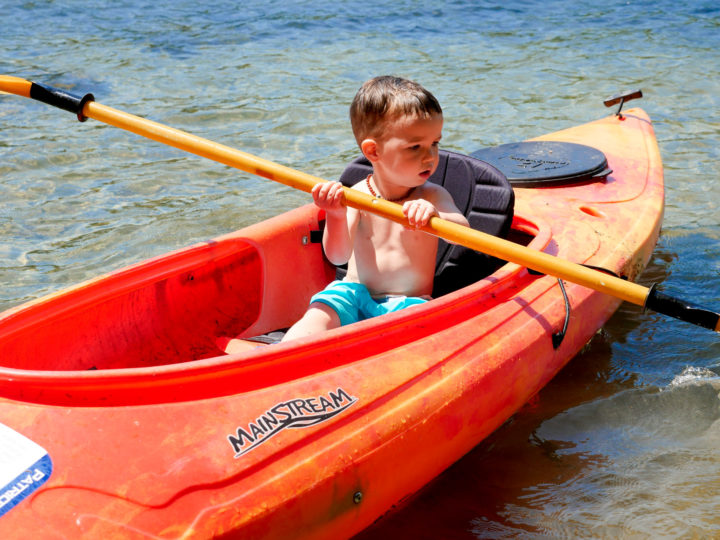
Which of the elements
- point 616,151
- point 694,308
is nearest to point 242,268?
point 694,308

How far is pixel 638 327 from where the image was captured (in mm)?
3352

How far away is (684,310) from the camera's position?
2.07 m

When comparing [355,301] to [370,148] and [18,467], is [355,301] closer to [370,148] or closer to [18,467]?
[370,148]

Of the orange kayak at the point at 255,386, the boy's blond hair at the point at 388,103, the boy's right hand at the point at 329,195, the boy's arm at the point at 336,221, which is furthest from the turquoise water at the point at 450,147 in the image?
the boy's blond hair at the point at 388,103

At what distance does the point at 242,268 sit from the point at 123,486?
125 cm

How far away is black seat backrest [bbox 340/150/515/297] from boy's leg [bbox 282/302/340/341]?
18.8 inches

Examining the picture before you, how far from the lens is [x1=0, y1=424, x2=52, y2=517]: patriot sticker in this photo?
1.58 m

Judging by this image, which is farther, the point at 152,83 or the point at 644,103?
the point at 152,83

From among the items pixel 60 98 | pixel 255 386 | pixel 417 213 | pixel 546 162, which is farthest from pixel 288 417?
pixel 546 162

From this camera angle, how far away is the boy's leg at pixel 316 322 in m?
2.45

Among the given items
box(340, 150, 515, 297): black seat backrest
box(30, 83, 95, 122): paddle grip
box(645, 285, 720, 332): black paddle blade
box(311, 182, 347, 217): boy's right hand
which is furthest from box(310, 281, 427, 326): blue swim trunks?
box(30, 83, 95, 122): paddle grip

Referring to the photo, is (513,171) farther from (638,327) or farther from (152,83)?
(152,83)

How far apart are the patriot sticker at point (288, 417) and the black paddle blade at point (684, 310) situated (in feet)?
2.71

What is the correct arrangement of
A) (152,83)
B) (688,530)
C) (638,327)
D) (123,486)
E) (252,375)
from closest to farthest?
(123,486) < (252,375) < (688,530) < (638,327) < (152,83)
